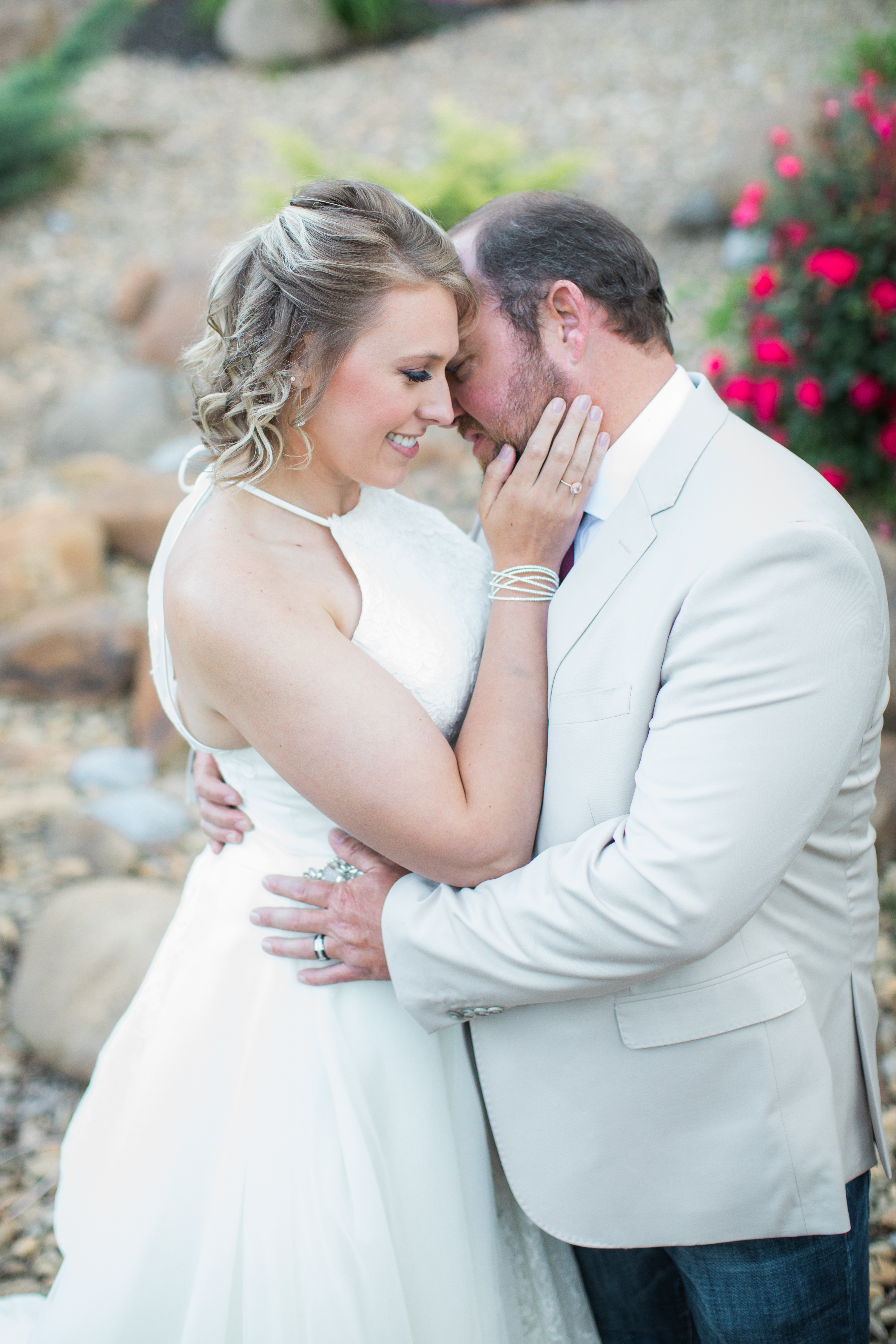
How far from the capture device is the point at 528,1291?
2.11m

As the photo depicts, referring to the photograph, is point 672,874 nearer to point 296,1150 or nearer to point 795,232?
point 296,1150

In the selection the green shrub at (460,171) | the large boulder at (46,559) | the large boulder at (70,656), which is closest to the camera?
the large boulder at (70,656)

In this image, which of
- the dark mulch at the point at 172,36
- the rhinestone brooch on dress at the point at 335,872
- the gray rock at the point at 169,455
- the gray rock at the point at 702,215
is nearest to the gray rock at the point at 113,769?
the gray rock at the point at 169,455

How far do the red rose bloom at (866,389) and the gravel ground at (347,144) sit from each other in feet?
6.35

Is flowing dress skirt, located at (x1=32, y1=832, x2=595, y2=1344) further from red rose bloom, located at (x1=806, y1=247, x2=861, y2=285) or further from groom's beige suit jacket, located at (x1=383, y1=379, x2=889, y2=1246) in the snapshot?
red rose bloom, located at (x1=806, y1=247, x2=861, y2=285)

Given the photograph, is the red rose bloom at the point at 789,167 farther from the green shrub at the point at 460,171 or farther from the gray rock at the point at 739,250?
the green shrub at the point at 460,171

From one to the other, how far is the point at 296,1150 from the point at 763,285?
3.95 meters

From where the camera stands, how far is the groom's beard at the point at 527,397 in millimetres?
1898

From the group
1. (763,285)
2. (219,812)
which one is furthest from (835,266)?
(219,812)

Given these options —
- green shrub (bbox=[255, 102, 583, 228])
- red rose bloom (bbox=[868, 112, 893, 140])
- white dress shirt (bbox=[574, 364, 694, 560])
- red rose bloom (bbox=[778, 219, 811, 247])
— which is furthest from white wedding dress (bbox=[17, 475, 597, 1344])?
green shrub (bbox=[255, 102, 583, 228])

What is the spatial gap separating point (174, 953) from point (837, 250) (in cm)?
379

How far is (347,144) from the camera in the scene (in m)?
9.55

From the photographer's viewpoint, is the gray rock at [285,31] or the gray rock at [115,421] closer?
the gray rock at [115,421]

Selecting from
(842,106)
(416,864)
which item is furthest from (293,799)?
(842,106)
